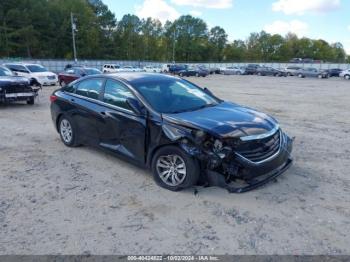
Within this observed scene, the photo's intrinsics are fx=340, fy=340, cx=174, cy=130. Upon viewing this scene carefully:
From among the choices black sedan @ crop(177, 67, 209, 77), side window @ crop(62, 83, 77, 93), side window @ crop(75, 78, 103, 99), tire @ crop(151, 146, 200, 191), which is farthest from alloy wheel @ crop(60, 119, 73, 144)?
black sedan @ crop(177, 67, 209, 77)

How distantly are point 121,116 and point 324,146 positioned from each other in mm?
4498

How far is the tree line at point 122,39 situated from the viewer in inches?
2776

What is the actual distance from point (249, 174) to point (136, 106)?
1.90m

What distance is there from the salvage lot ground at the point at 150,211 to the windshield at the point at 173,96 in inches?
44.8

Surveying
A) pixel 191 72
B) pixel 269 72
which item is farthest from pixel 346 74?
pixel 191 72

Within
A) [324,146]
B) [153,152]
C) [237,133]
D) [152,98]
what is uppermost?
[152,98]

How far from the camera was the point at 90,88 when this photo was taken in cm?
617

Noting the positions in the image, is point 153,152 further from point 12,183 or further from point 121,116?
point 12,183

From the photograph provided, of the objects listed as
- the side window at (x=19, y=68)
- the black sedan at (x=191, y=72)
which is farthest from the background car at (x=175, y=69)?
the side window at (x=19, y=68)

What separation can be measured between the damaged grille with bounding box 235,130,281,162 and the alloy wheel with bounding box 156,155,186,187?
788mm

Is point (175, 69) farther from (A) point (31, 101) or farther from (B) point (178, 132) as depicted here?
(B) point (178, 132)

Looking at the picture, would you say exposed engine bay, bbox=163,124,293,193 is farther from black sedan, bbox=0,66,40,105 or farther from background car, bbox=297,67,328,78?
background car, bbox=297,67,328,78

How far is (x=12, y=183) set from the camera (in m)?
5.01

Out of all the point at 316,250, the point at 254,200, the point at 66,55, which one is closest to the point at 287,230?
the point at 316,250
